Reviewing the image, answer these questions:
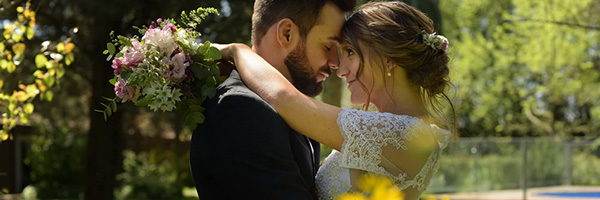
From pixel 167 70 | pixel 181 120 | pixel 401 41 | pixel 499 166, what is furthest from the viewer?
pixel 499 166

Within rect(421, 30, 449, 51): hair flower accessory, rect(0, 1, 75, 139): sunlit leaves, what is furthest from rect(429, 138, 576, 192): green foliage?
rect(421, 30, 449, 51): hair flower accessory

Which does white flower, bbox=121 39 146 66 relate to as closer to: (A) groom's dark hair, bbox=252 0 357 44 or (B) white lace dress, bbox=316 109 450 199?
(A) groom's dark hair, bbox=252 0 357 44

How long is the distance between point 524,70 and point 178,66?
2864 cm

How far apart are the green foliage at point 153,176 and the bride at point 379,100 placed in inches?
574

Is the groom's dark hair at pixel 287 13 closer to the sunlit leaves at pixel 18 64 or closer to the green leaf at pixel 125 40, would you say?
the green leaf at pixel 125 40

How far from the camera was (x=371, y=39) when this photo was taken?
2.47 m

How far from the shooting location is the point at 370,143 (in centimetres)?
228

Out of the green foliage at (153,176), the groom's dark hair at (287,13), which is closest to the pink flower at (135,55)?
the groom's dark hair at (287,13)

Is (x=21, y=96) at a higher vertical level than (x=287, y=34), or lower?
lower

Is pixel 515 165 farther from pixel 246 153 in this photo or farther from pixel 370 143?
pixel 246 153

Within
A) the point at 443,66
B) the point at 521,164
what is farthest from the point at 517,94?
the point at 443,66

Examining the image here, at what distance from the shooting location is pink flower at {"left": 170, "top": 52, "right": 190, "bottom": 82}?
2225 millimetres

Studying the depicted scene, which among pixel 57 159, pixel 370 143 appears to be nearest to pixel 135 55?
pixel 370 143

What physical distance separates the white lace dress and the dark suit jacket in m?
0.21
